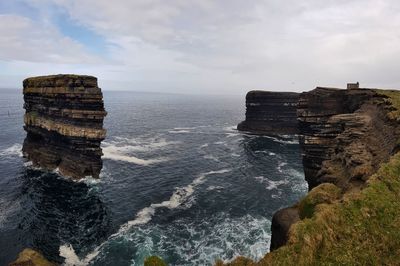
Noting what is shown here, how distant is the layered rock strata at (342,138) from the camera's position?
110 ft

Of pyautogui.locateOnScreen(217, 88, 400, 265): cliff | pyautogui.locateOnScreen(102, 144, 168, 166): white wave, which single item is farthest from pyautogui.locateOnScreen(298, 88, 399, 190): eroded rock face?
pyautogui.locateOnScreen(102, 144, 168, 166): white wave

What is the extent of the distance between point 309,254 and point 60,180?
183 ft

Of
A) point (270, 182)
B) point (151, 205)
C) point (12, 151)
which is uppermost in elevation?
point (12, 151)

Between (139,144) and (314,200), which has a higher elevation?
(314,200)

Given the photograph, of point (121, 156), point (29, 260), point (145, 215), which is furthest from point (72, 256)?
point (121, 156)

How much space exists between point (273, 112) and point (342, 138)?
83.4 m

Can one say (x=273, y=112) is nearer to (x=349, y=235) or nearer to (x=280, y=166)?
(x=280, y=166)

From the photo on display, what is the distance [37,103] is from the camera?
73.1 metres

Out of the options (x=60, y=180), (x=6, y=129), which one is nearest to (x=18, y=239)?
(x=60, y=180)

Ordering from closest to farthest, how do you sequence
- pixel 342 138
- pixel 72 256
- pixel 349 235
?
pixel 349 235
pixel 72 256
pixel 342 138

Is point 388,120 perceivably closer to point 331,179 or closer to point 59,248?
point 331,179

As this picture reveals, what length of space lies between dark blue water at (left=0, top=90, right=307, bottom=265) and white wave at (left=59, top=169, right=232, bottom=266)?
15 cm

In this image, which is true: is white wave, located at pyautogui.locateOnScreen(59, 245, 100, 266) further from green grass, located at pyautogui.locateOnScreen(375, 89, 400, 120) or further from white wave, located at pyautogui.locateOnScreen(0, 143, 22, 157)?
white wave, located at pyautogui.locateOnScreen(0, 143, 22, 157)

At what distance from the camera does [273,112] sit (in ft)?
406
